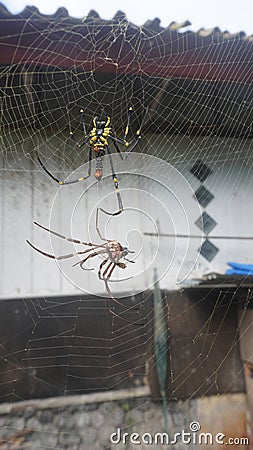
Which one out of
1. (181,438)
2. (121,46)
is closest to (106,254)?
(121,46)

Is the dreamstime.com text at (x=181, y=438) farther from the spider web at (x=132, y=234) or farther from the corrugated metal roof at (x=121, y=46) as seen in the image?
the corrugated metal roof at (x=121, y=46)

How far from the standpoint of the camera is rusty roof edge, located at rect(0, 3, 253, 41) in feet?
3.75

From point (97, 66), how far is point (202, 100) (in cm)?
58

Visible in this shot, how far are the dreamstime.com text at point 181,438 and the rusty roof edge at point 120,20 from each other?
73.8 inches

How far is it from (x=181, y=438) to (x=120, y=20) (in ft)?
6.59

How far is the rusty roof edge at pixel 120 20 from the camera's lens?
114cm

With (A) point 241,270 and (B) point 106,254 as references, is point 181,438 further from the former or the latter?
(B) point 106,254

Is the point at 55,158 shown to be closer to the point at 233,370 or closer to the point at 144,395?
the point at 144,395

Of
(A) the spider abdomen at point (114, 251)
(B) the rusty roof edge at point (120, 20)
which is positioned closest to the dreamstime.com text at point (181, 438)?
(A) the spider abdomen at point (114, 251)

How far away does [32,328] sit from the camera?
1.83 m

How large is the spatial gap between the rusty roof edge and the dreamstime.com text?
1.87 metres

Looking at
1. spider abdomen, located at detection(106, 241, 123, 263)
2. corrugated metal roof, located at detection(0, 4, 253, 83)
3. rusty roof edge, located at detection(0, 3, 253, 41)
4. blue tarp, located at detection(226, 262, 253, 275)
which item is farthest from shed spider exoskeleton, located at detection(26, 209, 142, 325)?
rusty roof edge, located at detection(0, 3, 253, 41)

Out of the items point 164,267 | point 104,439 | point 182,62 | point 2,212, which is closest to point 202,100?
point 182,62

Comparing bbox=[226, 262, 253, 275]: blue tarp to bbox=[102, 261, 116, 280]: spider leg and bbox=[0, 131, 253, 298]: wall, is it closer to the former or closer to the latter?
bbox=[0, 131, 253, 298]: wall
